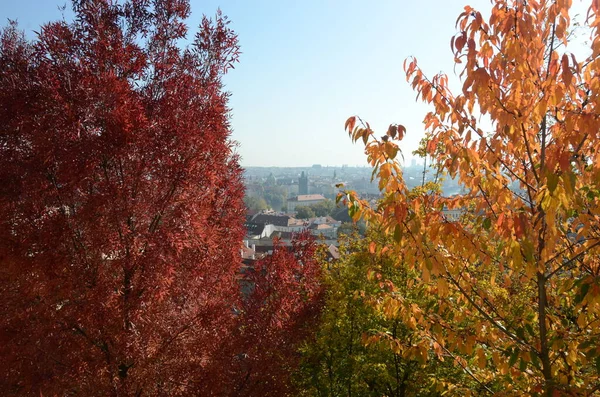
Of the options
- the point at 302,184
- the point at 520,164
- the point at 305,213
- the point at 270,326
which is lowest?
the point at 305,213

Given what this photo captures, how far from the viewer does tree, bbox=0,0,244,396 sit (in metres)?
3.34

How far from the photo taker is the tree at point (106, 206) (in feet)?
11.0

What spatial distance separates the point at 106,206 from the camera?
3.53 m

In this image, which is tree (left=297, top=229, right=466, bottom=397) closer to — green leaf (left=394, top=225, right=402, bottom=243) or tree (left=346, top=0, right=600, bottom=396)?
tree (left=346, top=0, right=600, bottom=396)

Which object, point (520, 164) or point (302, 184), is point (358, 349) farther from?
point (302, 184)

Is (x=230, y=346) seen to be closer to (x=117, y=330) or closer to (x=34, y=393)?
(x=117, y=330)

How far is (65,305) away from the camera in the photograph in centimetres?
358

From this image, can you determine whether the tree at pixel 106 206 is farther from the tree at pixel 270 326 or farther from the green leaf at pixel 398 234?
the green leaf at pixel 398 234

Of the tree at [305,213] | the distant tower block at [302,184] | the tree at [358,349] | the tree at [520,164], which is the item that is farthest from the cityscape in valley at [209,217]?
the distant tower block at [302,184]

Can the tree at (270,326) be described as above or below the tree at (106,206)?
below

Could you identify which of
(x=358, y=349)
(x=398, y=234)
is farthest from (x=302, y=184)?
(x=398, y=234)

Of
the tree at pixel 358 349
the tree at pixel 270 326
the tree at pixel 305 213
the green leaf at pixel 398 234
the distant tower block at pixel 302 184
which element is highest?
the green leaf at pixel 398 234

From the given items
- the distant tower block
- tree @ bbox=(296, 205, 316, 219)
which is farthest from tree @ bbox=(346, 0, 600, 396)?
the distant tower block

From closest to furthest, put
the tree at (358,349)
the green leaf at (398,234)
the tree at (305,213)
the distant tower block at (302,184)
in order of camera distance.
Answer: the green leaf at (398,234) → the tree at (358,349) → the tree at (305,213) → the distant tower block at (302,184)
